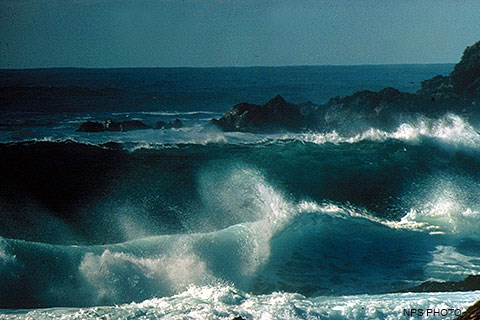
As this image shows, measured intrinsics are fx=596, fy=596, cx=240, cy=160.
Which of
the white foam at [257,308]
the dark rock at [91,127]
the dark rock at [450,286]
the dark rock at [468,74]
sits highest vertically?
the dark rock at [468,74]

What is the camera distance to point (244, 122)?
21.0 meters

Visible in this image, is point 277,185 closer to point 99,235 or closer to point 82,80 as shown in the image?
point 99,235

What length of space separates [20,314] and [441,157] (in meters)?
14.0

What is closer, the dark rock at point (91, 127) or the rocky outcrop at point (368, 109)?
the dark rock at point (91, 127)

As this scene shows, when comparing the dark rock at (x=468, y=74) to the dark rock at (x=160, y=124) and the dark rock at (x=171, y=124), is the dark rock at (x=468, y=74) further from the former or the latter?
the dark rock at (x=160, y=124)

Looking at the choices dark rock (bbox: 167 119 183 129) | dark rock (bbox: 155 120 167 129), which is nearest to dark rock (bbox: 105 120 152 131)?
dark rock (bbox: 155 120 167 129)

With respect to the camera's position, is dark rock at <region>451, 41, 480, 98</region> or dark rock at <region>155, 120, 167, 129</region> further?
dark rock at <region>451, 41, 480, 98</region>

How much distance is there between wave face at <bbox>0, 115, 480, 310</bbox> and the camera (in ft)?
32.0

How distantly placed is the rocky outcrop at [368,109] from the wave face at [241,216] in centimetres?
106

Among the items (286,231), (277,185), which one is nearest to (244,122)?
(277,185)

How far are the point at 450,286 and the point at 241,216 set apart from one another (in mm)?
4846

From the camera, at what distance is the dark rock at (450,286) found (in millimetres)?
9117

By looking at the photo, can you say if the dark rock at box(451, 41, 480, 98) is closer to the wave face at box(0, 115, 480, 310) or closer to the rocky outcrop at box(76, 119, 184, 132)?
the wave face at box(0, 115, 480, 310)

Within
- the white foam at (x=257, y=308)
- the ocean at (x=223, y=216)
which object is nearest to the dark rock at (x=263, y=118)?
the ocean at (x=223, y=216)
